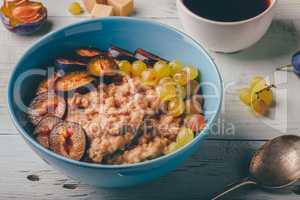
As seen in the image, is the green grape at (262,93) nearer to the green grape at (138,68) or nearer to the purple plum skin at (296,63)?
the purple plum skin at (296,63)

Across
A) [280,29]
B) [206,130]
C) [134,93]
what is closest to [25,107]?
[134,93]

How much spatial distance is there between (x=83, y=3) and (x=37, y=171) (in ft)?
1.29

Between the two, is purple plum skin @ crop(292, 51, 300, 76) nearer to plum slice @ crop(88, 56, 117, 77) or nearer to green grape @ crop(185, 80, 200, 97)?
green grape @ crop(185, 80, 200, 97)

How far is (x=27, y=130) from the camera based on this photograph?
2.87 ft

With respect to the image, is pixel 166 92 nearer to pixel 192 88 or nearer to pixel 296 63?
pixel 192 88

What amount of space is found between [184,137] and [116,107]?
4.8 inches

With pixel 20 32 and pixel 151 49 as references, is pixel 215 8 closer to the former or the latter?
pixel 151 49

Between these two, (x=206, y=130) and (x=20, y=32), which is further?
(x=20, y=32)

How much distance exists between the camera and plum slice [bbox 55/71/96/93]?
3.06ft

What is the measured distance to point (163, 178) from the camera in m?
0.91

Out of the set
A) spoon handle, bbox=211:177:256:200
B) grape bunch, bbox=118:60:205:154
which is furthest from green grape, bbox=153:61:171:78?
spoon handle, bbox=211:177:256:200

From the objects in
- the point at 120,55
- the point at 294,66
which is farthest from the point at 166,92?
the point at 294,66

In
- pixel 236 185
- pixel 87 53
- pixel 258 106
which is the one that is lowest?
pixel 236 185

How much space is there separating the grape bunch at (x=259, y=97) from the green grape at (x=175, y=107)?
149mm
